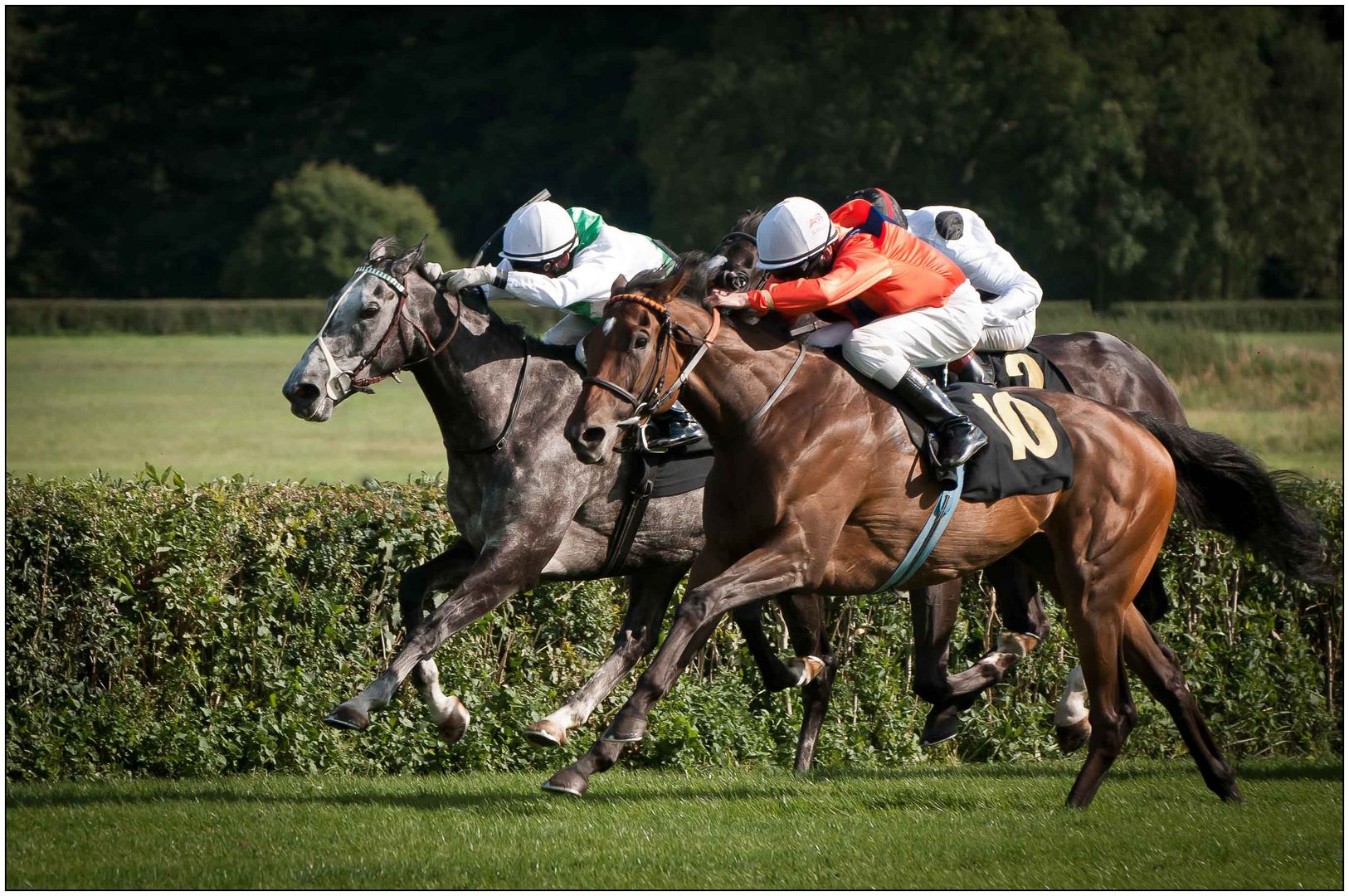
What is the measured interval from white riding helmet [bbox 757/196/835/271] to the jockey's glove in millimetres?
1067

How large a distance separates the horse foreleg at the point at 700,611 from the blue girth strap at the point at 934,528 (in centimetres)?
48

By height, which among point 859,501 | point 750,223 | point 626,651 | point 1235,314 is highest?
point 750,223

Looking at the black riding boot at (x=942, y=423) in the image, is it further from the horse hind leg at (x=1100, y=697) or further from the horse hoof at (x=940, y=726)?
the horse hoof at (x=940, y=726)

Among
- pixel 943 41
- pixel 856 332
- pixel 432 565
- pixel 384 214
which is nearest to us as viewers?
pixel 856 332

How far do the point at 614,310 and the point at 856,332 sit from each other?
0.93 m

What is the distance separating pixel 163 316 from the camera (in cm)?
4278

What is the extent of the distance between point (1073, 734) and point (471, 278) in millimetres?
3049

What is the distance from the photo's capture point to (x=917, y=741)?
717 cm

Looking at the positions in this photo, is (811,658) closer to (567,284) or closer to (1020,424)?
(1020,424)

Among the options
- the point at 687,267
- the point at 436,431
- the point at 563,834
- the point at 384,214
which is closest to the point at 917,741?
the point at 563,834

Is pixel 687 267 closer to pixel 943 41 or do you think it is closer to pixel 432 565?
pixel 432 565

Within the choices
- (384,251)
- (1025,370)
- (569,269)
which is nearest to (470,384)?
(384,251)

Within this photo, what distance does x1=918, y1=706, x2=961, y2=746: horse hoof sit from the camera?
6.27m

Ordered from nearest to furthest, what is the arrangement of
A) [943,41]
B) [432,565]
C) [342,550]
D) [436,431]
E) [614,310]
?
[614,310]
[432,565]
[342,550]
[436,431]
[943,41]
